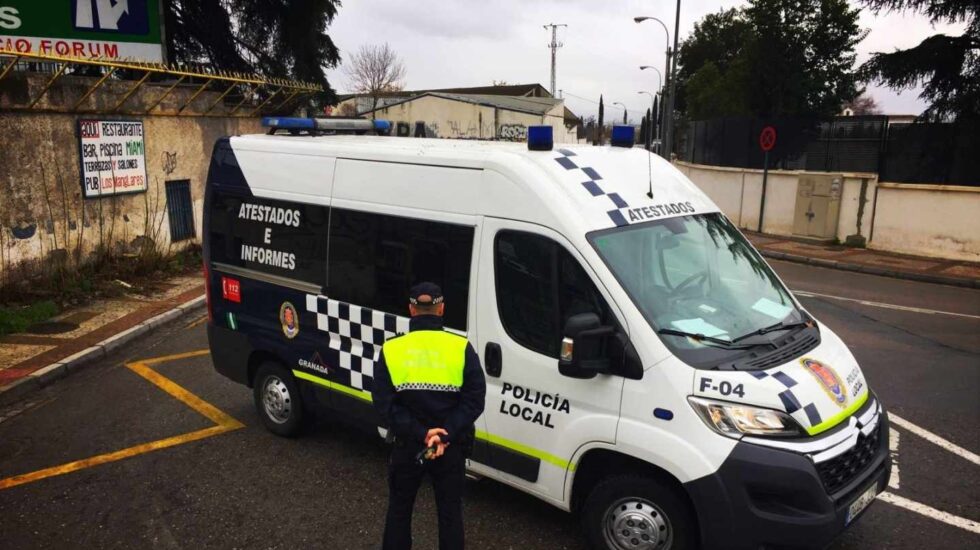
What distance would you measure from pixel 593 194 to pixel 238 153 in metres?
3.26

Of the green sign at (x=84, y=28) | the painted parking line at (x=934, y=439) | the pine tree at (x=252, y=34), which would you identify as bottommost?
the painted parking line at (x=934, y=439)

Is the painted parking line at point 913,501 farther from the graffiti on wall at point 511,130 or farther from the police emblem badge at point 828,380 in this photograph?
the graffiti on wall at point 511,130

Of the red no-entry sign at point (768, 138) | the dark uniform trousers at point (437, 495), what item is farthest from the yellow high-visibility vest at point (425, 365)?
the red no-entry sign at point (768, 138)

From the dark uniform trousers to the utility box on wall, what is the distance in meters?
16.9

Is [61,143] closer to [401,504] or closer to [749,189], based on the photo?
[401,504]

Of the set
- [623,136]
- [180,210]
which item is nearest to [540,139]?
[623,136]

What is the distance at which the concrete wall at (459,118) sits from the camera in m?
45.1

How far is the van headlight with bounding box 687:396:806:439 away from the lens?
135 inches

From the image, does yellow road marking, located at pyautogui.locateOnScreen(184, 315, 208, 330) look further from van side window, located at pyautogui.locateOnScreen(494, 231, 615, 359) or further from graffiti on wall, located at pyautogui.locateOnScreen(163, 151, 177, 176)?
van side window, located at pyautogui.locateOnScreen(494, 231, 615, 359)

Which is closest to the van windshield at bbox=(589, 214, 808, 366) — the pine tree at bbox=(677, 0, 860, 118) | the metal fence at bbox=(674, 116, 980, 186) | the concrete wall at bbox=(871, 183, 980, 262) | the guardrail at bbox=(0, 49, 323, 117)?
the guardrail at bbox=(0, 49, 323, 117)

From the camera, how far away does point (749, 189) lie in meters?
20.4

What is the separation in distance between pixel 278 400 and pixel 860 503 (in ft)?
14.1

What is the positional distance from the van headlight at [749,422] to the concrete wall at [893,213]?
15.0 m

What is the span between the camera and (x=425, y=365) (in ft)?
11.6
